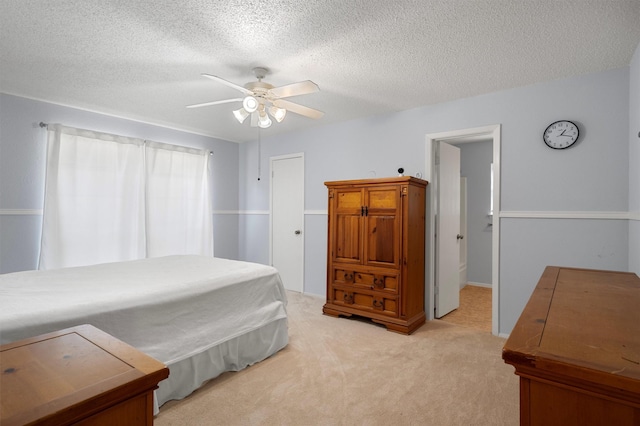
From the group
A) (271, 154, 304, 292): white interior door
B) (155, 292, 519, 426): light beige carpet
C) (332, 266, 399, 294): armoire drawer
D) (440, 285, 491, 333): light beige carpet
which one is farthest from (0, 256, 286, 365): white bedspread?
(440, 285, 491, 333): light beige carpet

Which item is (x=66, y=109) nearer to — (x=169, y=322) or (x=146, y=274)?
(x=146, y=274)

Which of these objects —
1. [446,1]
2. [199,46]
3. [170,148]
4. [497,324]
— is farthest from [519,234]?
[170,148]

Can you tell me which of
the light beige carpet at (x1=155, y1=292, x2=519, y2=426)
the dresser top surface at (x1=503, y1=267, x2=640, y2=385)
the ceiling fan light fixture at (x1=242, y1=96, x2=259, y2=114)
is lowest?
the light beige carpet at (x1=155, y1=292, x2=519, y2=426)

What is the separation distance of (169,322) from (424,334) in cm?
233

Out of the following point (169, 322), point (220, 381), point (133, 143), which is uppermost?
point (133, 143)

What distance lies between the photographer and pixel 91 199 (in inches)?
147

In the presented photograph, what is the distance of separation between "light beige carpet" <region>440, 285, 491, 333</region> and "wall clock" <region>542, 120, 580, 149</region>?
6.14 ft

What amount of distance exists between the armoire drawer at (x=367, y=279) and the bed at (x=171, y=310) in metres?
0.94

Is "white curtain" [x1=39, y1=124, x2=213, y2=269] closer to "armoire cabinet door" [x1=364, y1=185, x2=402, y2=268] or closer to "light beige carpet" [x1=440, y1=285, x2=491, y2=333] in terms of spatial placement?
"armoire cabinet door" [x1=364, y1=185, x2=402, y2=268]

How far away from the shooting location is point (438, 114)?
3508mm

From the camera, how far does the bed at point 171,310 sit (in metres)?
1.72

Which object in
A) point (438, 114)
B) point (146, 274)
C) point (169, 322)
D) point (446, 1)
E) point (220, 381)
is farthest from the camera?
point (438, 114)

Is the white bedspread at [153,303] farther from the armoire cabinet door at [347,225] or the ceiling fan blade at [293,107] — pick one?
the ceiling fan blade at [293,107]

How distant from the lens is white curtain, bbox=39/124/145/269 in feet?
11.3
